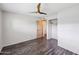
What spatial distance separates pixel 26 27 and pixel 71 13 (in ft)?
3.65

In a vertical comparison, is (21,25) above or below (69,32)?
above

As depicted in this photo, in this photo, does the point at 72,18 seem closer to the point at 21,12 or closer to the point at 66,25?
the point at 66,25

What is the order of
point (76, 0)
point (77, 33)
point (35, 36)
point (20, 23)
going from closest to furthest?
point (76, 0) → point (20, 23) → point (77, 33) → point (35, 36)

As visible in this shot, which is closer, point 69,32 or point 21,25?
point 21,25

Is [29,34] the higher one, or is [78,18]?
[78,18]

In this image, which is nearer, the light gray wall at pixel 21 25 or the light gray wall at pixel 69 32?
the light gray wall at pixel 21 25

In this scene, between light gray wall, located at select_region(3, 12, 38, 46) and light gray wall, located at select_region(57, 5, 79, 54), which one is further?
light gray wall, located at select_region(57, 5, 79, 54)

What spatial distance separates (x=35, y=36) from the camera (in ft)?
5.38

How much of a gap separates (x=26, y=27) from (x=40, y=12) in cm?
43

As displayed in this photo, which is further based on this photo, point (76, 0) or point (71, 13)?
point (71, 13)

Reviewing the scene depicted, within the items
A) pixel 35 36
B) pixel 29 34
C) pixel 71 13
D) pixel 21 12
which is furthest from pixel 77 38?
pixel 21 12

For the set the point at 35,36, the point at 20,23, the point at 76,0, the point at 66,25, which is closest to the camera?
the point at 76,0

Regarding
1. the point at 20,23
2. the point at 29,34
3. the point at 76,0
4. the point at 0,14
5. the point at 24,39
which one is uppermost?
the point at 76,0

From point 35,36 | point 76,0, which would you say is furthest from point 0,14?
point 76,0
